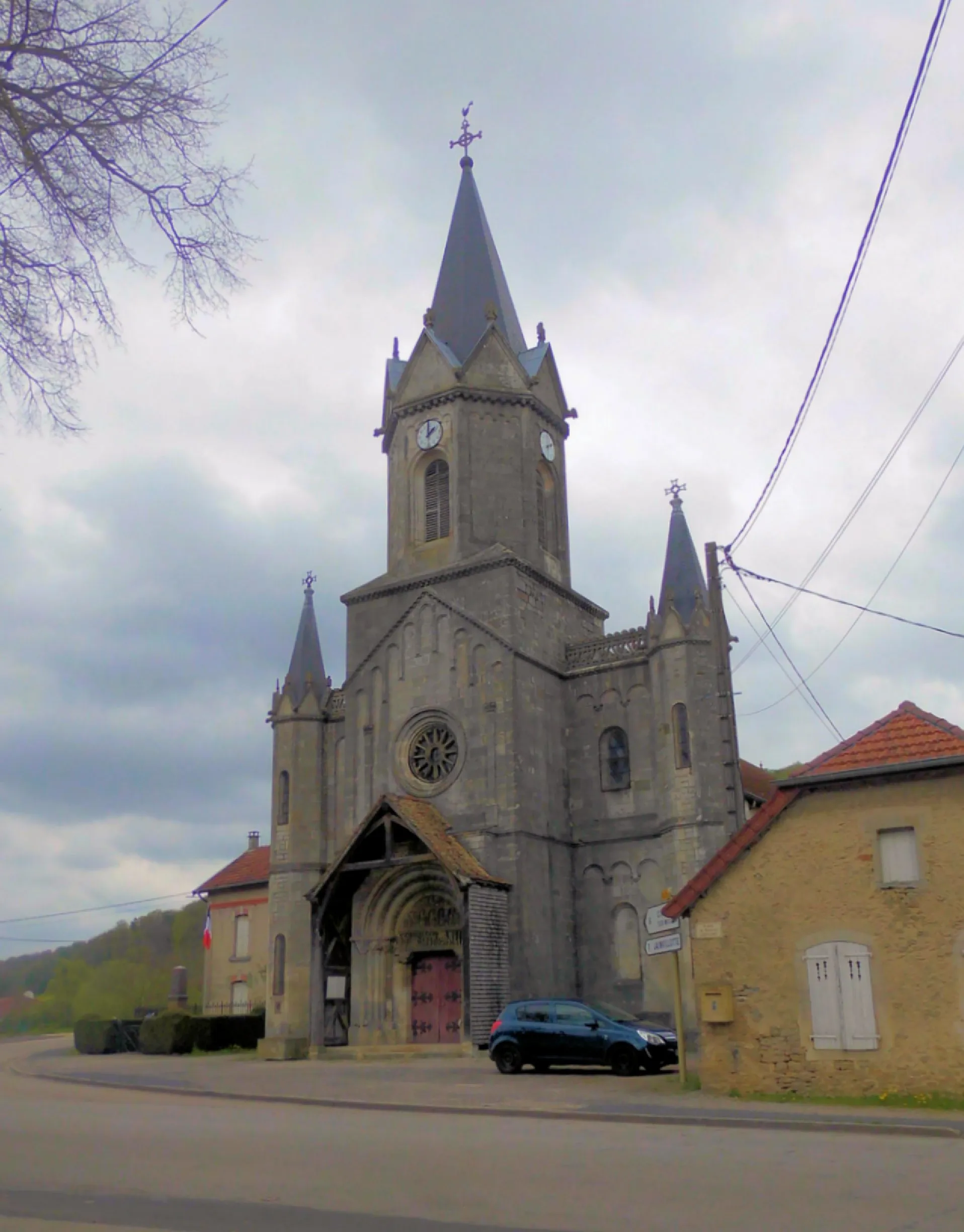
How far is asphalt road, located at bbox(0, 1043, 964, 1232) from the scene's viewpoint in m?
7.89

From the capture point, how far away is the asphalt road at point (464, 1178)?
7.89 m

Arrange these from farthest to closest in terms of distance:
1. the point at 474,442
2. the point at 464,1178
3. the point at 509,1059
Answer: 1. the point at 474,442
2. the point at 509,1059
3. the point at 464,1178

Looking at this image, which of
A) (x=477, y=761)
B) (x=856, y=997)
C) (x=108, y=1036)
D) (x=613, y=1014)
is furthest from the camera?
(x=108, y=1036)

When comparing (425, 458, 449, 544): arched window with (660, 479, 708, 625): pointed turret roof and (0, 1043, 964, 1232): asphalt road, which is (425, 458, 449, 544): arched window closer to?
(660, 479, 708, 625): pointed turret roof

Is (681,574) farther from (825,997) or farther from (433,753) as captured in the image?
(825,997)

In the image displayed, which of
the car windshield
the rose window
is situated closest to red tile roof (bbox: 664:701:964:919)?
the car windshield

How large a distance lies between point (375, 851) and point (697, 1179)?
22931mm

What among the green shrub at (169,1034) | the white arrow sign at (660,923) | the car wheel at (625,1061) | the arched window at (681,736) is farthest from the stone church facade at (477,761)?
the white arrow sign at (660,923)

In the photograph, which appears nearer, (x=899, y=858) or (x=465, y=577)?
(x=899, y=858)

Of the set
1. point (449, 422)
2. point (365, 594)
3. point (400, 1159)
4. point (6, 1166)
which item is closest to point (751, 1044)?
point (400, 1159)

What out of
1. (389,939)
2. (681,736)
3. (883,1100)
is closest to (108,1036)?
(389,939)

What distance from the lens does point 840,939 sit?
1677 centimetres

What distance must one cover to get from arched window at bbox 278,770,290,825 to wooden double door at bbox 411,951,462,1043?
636 centimetres

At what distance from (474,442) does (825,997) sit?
23.4 meters
